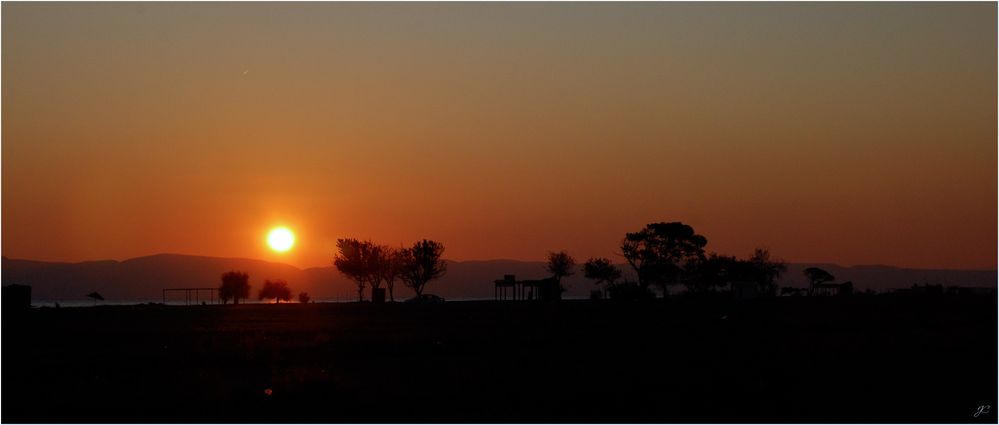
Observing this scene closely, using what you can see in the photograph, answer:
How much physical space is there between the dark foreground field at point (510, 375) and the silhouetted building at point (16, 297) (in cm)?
1108

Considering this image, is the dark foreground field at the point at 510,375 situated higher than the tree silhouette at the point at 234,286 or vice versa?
the tree silhouette at the point at 234,286

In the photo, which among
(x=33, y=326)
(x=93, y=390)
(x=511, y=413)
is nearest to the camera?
(x=511, y=413)

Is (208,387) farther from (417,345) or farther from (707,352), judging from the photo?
(707,352)

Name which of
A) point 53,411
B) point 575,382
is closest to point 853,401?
point 575,382

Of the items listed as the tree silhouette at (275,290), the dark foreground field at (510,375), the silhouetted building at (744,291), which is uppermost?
the tree silhouette at (275,290)

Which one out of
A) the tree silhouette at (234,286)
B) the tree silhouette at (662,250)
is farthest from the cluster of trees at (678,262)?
the tree silhouette at (234,286)

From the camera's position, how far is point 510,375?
24891 millimetres

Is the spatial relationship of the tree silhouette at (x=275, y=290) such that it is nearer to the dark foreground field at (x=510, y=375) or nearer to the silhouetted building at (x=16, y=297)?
the silhouetted building at (x=16, y=297)

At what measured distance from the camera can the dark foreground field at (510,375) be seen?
66.6 feet

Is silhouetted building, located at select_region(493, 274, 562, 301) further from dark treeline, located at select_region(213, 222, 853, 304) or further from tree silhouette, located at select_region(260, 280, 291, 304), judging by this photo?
tree silhouette, located at select_region(260, 280, 291, 304)

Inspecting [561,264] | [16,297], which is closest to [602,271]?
[561,264]

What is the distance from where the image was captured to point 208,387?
23344 mm

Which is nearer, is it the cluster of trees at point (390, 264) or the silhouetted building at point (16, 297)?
the silhouetted building at point (16, 297)

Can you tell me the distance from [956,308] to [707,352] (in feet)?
112
